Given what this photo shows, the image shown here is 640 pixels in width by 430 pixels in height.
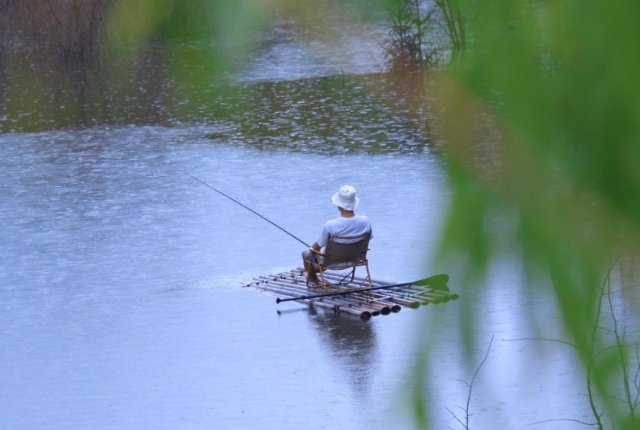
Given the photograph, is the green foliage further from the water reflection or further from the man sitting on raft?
the man sitting on raft

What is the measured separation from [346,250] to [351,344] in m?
1.02

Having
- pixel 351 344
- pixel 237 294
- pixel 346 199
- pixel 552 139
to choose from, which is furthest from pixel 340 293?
pixel 552 139

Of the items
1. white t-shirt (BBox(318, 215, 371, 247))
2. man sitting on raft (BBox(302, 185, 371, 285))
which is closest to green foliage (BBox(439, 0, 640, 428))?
man sitting on raft (BBox(302, 185, 371, 285))

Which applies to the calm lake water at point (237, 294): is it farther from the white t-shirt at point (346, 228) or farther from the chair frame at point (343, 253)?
the white t-shirt at point (346, 228)

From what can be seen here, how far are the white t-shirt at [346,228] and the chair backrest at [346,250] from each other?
0.08 ft

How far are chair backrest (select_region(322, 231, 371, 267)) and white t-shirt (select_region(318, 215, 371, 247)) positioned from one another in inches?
0.9

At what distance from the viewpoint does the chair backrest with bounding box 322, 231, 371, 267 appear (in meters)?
10.4

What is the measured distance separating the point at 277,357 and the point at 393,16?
865cm

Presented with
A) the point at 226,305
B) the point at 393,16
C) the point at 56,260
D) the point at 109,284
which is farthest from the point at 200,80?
the point at 56,260

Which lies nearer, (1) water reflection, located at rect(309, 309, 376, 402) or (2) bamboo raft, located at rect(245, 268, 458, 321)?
(1) water reflection, located at rect(309, 309, 376, 402)

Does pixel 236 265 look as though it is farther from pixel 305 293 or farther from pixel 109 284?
pixel 305 293

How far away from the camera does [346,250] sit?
10.5m

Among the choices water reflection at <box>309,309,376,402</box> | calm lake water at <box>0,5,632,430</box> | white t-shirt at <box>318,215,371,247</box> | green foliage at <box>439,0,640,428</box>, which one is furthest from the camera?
white t-shirt at <box>318,215,371,247</box>

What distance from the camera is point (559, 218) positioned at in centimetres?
93
